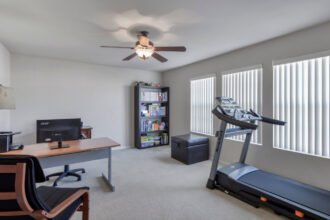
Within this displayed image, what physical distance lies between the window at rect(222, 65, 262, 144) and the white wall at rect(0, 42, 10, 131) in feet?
13.8

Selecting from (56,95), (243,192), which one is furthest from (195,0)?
(56,95)

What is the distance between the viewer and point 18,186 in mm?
1097

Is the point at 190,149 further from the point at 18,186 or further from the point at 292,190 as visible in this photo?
the point at 18,186

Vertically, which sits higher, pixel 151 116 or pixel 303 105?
pixel 303 105

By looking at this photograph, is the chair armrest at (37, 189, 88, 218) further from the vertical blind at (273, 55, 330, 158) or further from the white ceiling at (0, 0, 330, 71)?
the vertical blind at (273, 55, 330, 158)

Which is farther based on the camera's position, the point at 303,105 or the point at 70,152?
the point at 303,105

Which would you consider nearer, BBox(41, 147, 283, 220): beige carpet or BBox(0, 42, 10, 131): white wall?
BBox(41, 147, 283, 220): beige carpet

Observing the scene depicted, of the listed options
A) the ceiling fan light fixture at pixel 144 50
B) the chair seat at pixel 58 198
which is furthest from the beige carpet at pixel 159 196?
the ceiling fan light fixture at pixel 144 50

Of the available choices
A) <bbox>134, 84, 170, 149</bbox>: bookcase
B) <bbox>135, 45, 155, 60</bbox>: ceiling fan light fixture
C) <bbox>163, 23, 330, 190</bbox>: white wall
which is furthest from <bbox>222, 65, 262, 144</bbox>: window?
<bbox>134, 84, 170, 149</bbox>: bookcase

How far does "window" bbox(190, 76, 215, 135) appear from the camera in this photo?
169 inches

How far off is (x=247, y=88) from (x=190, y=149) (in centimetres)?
168

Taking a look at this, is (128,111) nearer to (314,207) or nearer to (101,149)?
(101,149)

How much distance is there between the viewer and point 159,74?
5781 mm

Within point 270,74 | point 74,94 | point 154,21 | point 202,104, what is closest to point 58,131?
point 74,94
